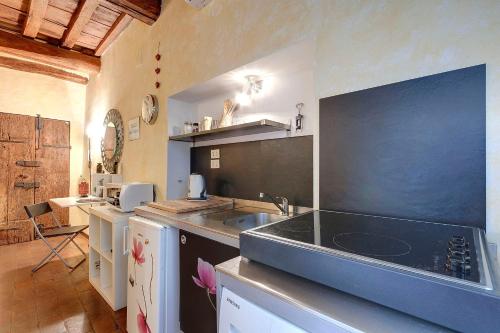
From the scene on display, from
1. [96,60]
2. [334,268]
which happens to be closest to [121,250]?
[334,268]

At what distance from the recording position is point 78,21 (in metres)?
2.93

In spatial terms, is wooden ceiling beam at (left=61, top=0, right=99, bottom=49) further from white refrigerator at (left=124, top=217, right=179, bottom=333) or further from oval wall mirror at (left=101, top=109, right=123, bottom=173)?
white refrigerator at (left=124, top=217, right=179, bottom=333)

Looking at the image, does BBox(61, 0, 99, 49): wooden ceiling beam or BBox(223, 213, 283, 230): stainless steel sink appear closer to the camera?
BBox(223, 213, 283, 230): stainless steel sink

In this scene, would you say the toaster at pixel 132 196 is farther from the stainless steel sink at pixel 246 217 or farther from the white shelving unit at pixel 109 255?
the stainless steel sink at pixel 246 217

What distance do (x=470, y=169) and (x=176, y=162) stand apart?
209 centimetres

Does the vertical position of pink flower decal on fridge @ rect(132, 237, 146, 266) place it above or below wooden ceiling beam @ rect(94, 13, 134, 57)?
below

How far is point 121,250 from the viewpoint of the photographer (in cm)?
202

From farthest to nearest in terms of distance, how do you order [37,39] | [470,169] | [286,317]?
[37,39], [470,169], [286,317]

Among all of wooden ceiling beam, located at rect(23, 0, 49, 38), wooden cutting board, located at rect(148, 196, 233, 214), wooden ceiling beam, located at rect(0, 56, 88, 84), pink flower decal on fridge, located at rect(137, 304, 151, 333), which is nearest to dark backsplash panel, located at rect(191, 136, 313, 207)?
wooden cutting board, located at rect(148, 196, 233, 214)

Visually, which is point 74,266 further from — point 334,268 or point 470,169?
point 470,169

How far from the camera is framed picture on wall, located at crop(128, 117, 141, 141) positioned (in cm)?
272

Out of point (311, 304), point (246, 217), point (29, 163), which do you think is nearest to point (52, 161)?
point (29, 163)

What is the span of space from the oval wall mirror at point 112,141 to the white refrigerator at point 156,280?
1873 mm

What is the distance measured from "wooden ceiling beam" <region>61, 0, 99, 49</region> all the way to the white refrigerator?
8.59 feet
